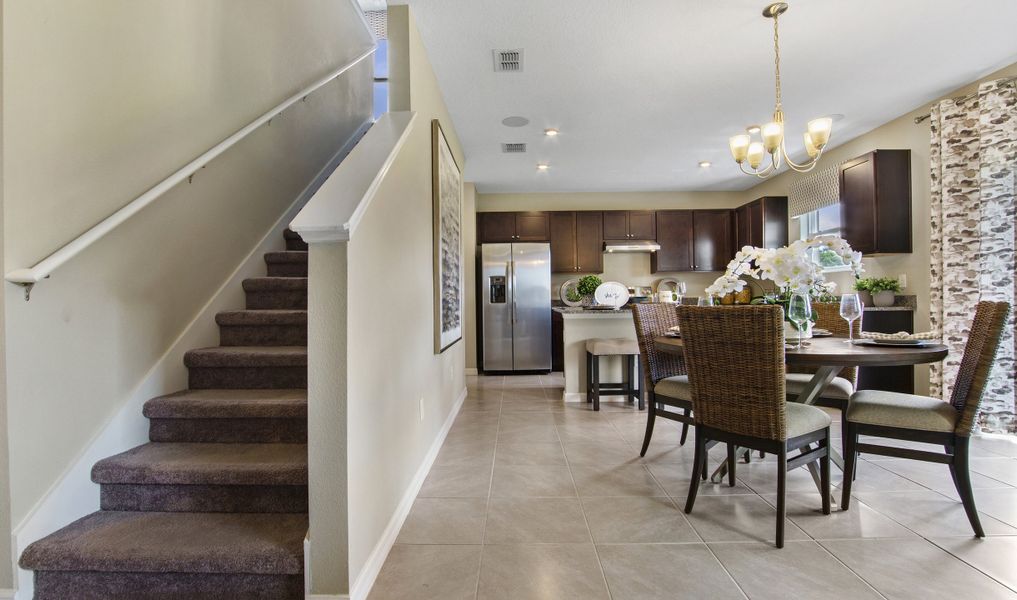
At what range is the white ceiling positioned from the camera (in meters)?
2.49

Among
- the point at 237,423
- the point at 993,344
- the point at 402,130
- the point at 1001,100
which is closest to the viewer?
the point at 993,344

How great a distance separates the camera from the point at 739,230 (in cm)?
619

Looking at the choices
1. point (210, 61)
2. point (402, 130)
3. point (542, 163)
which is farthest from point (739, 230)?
point (210, 61)

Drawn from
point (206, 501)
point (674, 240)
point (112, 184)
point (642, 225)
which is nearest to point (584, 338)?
point (642, 225)

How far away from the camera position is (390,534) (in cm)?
182

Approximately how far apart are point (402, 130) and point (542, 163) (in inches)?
129

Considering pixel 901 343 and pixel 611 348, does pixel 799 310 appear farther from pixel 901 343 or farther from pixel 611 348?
pixel 611 348

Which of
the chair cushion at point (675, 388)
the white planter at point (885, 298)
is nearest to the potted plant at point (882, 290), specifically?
the white planter at point (885, 298)

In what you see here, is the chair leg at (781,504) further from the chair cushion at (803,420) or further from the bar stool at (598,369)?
→ the bar stool at (598,369)

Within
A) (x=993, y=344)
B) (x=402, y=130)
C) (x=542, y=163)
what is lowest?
(x=993, y=344)

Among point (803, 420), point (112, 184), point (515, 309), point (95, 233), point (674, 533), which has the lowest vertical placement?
point (674, 533)

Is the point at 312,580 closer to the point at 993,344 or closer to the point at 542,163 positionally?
the point at 993,344

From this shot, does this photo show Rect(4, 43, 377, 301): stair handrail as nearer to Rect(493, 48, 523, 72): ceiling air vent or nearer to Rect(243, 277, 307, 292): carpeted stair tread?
Rect(243, 277, 307, 292): carpeted stair tread

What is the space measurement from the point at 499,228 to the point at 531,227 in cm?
45
